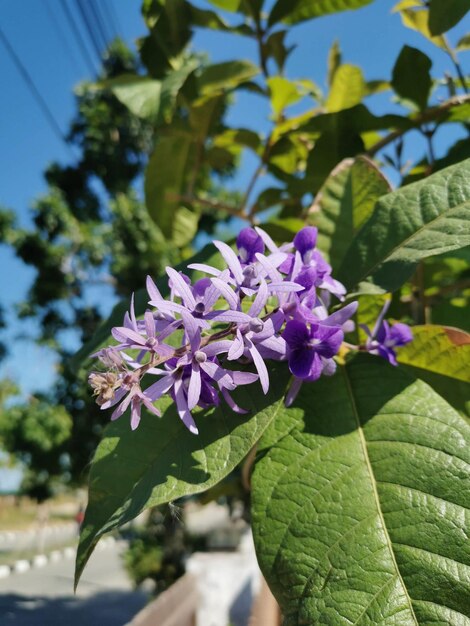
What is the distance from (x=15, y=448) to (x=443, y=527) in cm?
1328

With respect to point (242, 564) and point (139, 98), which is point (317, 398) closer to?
point (139, 98)

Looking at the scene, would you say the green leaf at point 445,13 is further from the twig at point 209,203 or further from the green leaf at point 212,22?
the twig at point 209,203

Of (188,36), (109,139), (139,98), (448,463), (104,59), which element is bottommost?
(448,463)

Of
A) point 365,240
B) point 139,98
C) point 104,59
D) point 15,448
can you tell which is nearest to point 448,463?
point 365,240

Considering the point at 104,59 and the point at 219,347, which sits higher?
the point at 104,59

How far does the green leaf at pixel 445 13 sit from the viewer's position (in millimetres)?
940

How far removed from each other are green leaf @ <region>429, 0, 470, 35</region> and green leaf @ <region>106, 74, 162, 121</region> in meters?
0.47

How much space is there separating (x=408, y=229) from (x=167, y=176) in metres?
0.71

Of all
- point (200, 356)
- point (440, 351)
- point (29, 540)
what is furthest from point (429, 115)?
point (29, 540)

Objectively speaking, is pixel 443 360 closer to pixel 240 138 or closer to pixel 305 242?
pixel 305 242

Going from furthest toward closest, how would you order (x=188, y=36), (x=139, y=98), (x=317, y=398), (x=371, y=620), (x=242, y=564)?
(x=242, y=564), (x=188, y=36), (x=139, y=98), (x=317, y=398), (x=371, y=620)

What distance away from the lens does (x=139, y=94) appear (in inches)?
39.1

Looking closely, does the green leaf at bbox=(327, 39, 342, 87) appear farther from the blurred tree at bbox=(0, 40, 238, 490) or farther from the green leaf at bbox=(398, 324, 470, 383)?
the blurred tree at bbox=(0, 40, 238, 490)

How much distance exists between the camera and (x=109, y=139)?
512 inches
